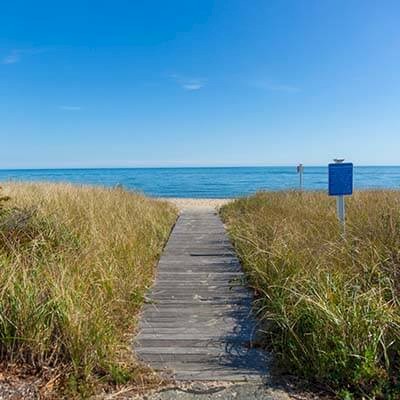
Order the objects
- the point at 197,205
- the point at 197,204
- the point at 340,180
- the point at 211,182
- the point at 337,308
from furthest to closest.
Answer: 1. the point at 211,182
2. the point at 197,204
3. the point at 197,205
4. the point at 340,180
5. the point at 337,308

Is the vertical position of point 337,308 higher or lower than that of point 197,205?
higher

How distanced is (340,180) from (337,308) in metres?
2.92

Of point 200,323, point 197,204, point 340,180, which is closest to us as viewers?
point 200,323

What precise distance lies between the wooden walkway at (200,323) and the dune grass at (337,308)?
0.77 ft

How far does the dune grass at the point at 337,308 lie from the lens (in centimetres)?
249

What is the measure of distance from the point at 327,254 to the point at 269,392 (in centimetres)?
216

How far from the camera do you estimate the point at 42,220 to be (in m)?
5.88

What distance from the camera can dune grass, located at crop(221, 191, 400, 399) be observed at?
2.49m

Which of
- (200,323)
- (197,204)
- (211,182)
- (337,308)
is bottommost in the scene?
(200,323)

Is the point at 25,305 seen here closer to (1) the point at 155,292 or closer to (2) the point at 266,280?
(1) the point at 155,292

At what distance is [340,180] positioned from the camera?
5344mm

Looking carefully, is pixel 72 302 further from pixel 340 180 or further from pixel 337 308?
pixel 340 180

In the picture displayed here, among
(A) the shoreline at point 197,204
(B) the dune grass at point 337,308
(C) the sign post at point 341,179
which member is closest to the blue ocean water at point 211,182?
(A) the shoreline at point 197,204

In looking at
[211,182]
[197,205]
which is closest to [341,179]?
[197,205]
